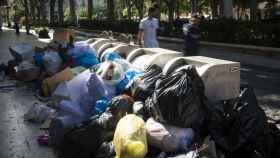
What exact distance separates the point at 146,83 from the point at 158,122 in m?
1.00

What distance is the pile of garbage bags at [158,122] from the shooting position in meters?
4.91

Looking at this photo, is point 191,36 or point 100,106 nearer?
point 100,106

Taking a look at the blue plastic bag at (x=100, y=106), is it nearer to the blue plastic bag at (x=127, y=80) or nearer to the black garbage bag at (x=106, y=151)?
the blue plastic bag at (x=127, y=80)

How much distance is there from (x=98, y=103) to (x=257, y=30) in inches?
464

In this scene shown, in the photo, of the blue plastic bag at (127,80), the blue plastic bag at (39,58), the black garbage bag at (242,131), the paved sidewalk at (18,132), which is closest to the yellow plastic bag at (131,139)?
the black garbage bag at (242,131)

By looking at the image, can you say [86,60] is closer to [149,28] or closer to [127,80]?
[149,28]

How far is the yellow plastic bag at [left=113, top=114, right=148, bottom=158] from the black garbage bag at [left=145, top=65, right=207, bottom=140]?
11.2 inches

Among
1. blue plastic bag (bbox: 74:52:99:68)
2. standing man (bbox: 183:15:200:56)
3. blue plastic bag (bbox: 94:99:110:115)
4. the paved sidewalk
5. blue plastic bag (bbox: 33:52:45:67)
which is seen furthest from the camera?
standing man (bbox: 183:15:200:56)

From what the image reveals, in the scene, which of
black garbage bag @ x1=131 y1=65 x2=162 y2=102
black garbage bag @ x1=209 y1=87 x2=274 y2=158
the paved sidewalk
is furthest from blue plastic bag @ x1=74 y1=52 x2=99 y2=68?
black garbage bag @ x1=209 y1=87 x2=274 y2=158

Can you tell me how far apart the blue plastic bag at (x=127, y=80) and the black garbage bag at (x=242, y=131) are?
201cm

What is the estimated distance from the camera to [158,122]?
17.4 ft

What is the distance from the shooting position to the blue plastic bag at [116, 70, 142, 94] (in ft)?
22.8

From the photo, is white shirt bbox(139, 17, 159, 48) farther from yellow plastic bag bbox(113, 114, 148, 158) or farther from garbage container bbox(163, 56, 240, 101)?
yellow plastic bag bbox(113, 114, 148, 158)

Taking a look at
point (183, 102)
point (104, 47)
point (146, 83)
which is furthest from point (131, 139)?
point (104, 47)
